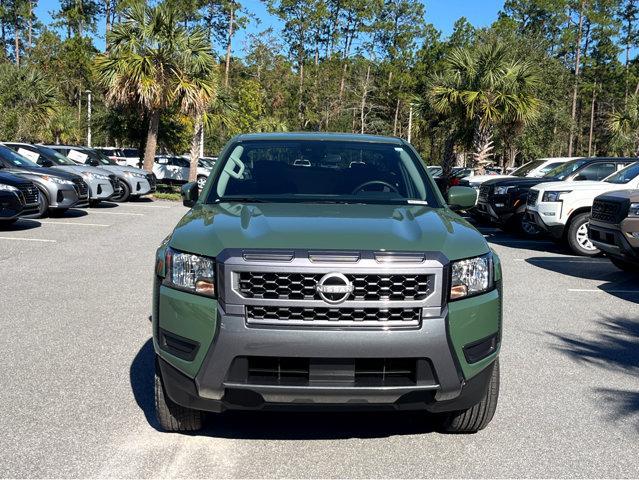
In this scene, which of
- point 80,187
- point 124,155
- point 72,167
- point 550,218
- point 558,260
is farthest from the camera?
point 124,155

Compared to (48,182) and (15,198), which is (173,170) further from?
(15,198)

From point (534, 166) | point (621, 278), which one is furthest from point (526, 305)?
point (534, 166)

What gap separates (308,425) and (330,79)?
5889 centimetres

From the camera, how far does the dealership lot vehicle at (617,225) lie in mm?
8672

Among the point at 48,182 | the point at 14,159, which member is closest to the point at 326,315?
the point at 48,182

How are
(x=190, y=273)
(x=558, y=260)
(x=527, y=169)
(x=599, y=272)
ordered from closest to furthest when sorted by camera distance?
1. (x=190, y=273)
2. (x=599, y=272)
3. (x=558, y=260)
4. (x=527, y=169)

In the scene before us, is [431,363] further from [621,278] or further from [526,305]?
[621,278]

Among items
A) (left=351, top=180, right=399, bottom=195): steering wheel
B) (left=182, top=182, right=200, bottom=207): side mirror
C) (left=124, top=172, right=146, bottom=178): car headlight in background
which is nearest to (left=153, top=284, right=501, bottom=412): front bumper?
(left=351, top=180, right=399, bottom=195): steering wheel

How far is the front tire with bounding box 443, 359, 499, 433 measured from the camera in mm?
3793

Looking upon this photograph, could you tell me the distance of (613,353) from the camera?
580 centimetres

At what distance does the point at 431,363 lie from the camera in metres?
3.23

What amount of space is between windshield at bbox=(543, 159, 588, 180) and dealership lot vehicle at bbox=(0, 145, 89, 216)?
10.7m

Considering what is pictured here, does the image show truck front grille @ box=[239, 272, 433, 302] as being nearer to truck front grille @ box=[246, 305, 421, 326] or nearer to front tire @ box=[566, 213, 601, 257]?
truck front grille @ box=[246, 305, 421, 326]

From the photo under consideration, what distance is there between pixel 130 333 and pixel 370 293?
11.2ft
